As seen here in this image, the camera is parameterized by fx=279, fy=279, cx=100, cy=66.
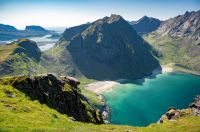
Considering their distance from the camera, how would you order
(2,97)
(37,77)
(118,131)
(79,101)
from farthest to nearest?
(79,101) → (37,77) → (2,97) → (118,131)

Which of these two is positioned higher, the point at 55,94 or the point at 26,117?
the point at 26,117

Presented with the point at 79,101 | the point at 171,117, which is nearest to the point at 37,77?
the point at 79,101

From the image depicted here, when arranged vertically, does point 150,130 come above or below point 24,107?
below

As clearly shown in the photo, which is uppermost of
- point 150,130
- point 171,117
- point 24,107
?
point 24,107

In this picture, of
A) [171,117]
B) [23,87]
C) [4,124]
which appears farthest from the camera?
[171,117]

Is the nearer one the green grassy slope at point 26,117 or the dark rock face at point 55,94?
the green grassy slope at point 26,117

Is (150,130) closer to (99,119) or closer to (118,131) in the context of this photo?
(118,131)

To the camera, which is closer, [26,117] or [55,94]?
[26,117]

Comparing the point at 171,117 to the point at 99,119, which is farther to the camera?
the point at 171,117
